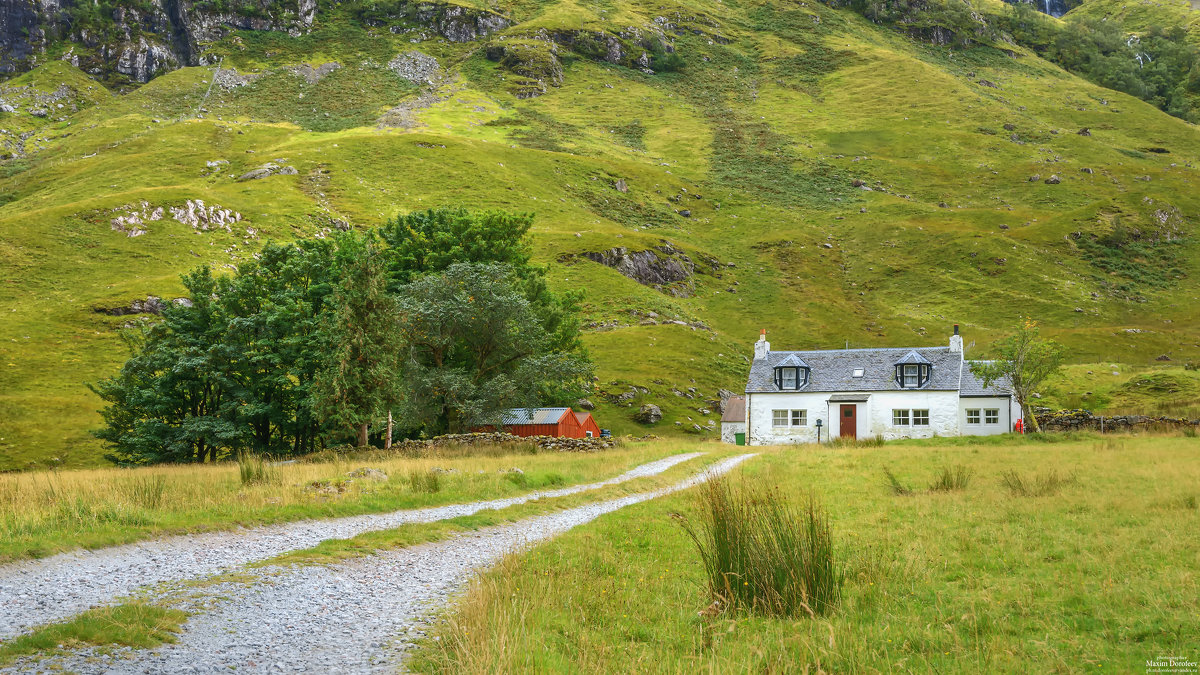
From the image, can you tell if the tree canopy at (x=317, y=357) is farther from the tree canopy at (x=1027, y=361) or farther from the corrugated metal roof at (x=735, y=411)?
the tree canopy at (x=1027, y=361)

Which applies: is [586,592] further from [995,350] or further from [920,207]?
[920,207]

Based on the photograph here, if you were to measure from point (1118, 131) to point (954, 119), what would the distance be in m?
41.8

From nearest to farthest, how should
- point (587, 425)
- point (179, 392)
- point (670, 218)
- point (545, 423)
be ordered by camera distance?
point (179, 392) → point (545, 423) → point (587, 425) → point (670, 218)

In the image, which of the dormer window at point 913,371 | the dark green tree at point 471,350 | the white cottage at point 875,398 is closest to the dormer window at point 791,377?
the white cottage at point 875,398

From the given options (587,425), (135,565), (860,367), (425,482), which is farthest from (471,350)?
(135,565)

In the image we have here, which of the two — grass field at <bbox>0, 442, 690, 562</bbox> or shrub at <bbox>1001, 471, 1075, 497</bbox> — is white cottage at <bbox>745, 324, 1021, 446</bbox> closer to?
grass field at <bbox>0, 442, 690, 562</bbox>

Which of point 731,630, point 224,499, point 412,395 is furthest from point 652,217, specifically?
point 731,630

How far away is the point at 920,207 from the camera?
5704 inches

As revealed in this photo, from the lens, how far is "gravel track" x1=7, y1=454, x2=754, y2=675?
646 centimetres

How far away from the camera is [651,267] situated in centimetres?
10762

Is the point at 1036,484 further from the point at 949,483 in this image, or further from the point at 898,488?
the point at 898,488

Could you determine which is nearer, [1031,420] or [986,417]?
[1031,420]

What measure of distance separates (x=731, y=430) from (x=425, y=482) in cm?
4476

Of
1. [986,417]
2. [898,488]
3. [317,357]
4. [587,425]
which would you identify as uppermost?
[317,357]
